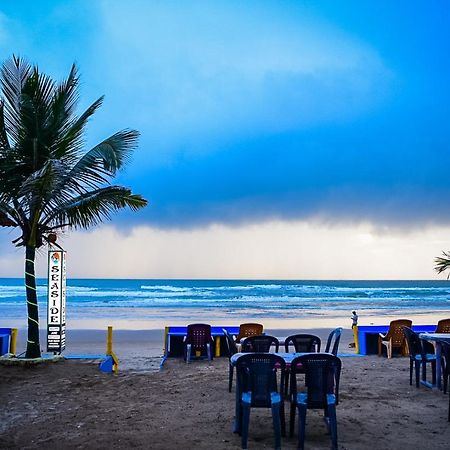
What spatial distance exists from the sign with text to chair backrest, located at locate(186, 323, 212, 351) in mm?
2357

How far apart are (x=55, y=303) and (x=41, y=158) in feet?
8.46

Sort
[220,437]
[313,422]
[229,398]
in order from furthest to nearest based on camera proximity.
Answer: [229,398] → [313,422] → [220,437]

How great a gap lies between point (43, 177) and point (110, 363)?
3350mm

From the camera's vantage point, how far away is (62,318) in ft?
30.8

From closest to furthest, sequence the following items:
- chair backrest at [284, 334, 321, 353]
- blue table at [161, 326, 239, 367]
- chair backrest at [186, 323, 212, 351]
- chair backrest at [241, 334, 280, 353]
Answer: chair backrest at [241, 334, 280, 353] < chair backrest at [284, 334, 321, 353] < chair backrest at [186, 323, 212, 351] < blue table at [161, 326, 239, 367]

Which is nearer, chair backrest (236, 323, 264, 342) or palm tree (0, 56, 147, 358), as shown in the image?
palm tree (0, 56, 147, 358)

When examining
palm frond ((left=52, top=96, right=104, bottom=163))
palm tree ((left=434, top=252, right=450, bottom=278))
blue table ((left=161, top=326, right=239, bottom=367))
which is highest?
palm frond ((left=52, top=96, right=104, bottom=163))

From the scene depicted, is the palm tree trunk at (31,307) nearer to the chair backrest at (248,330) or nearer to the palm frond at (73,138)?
the palm frond at (73,138)

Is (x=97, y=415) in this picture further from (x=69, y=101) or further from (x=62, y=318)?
(x=69, y=101)

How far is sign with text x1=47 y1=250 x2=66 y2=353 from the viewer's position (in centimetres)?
930

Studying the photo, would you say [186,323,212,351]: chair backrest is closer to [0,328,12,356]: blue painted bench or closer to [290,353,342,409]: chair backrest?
[0,328,12,356]: blue painted bench

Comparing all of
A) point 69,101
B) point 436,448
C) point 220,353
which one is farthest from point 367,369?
point 69,101

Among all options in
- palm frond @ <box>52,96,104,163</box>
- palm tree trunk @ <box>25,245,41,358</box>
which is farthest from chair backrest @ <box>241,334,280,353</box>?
palm frond @ <box>52,96,104,163</box>

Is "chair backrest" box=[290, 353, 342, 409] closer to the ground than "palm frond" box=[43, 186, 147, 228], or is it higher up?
closer to the ground
